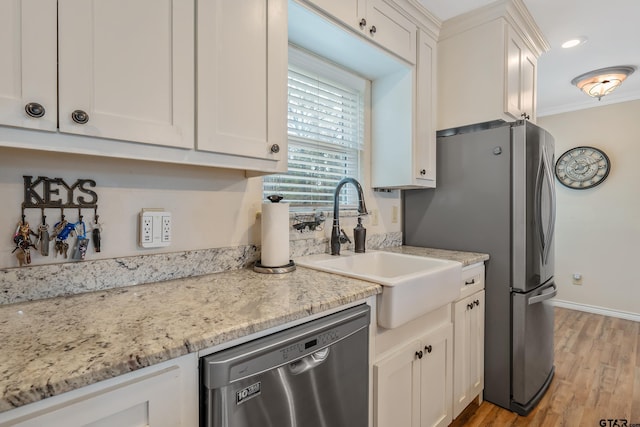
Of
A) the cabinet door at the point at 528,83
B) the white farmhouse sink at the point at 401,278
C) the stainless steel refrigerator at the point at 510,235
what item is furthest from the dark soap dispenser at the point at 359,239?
the cabinet door at the point at 528,83

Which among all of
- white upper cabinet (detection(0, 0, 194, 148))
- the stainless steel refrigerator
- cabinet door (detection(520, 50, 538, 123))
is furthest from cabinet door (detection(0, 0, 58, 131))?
cabinet door (detection(520, 50, 538, 123))

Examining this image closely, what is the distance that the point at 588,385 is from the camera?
2.12 metres

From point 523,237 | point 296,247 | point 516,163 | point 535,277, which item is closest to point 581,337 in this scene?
point 535,277

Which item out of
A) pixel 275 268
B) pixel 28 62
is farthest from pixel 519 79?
pixel 28 62

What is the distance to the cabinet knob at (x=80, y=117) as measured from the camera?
783 millimetres

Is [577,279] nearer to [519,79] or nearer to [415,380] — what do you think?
[519,79]

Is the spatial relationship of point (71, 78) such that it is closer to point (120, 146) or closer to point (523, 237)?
point (120, 146)

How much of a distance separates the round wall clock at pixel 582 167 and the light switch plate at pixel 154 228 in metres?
4.33

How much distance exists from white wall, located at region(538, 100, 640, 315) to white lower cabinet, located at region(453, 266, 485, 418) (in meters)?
2.65

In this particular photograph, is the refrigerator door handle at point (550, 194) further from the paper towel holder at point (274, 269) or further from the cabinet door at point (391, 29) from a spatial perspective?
the paper towel holder at point (274, 269)

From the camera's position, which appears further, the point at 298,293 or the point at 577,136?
the point at 577,136

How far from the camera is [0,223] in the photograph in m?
0.91

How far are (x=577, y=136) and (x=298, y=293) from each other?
166 inches

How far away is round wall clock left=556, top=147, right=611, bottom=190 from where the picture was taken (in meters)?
3.43
